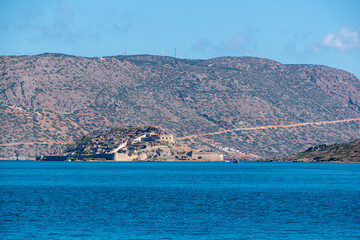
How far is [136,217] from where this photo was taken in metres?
57.4

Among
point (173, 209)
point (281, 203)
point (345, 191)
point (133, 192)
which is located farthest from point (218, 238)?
point (345, 191)

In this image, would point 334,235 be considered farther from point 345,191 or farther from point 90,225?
point 345,191

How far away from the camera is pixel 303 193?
84.8 meters

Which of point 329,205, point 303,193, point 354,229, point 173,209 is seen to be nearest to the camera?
point 354,229

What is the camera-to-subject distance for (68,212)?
60.6 m

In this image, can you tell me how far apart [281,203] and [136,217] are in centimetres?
1978

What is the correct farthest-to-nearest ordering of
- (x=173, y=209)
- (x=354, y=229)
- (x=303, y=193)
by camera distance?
(x=303, y=193)
(x=173, y=209)
(x=354, y=229)

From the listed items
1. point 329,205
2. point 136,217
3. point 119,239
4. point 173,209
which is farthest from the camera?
point 329,205

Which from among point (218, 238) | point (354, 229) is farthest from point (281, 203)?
point (218, 238)

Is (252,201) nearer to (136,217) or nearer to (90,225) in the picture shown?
(136,217)

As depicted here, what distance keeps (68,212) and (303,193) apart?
36032mm

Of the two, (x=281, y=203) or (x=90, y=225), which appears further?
(x=281, y=203)

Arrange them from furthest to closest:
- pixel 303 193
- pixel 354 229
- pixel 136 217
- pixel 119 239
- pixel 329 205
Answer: pixel 303 193
pixel 329 205
pixel 136 217
pixel 354 229
pixel 119 239

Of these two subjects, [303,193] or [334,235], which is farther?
[303,193]
